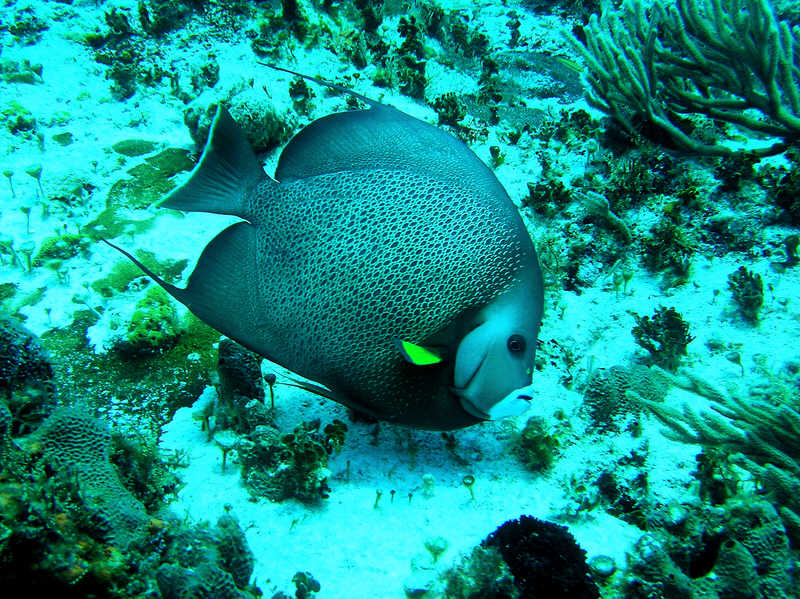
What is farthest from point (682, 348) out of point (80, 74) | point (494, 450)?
point (80, 74)

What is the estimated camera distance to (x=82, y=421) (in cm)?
184

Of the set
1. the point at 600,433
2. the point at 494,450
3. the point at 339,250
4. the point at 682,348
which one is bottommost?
the point at 494,450

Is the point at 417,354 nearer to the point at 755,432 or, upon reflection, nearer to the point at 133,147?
the point at 755,432

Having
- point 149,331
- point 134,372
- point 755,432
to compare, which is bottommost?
point 134,372

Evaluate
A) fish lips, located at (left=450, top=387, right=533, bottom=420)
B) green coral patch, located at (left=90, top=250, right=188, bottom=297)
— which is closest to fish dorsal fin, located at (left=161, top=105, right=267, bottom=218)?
fish lips, located at (left=450, top=387, right=533, bottom=420)

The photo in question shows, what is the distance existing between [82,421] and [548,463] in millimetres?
2204

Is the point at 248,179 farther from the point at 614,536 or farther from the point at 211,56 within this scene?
the point at 211,56

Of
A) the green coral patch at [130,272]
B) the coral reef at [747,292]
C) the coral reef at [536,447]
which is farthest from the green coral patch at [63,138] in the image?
the coral reef at [747,292]

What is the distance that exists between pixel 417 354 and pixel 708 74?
4.57 m

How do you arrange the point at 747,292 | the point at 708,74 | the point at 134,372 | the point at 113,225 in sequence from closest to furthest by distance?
the point at 134,372 < the point at 747,292 < the point at 113,225 < the point at 708,74

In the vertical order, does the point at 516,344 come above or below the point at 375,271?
below

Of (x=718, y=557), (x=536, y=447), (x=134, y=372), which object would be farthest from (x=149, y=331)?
(x=718, y=557)

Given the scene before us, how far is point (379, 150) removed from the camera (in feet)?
6.46

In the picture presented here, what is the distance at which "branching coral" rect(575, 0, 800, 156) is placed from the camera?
12.2 feet
